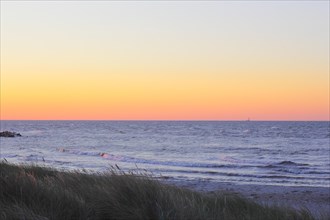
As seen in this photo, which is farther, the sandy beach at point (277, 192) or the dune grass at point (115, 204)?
the sandy beach at point (277, 192)

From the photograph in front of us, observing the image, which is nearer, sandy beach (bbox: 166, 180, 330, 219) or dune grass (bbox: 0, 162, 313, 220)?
dune grass (bbox: 0, 162, 313, 220)

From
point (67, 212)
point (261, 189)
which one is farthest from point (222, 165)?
point (67, 212)

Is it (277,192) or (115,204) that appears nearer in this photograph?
(115,204)

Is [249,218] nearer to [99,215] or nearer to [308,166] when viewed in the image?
[99,215]

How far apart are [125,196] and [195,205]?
998 mm

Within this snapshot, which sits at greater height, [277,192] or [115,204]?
[115,204]

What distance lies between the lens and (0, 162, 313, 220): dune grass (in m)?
6.19

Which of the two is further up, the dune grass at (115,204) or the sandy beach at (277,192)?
the dune grass at (115,204)

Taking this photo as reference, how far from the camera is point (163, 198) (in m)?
6.64

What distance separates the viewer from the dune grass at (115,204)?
6.19m

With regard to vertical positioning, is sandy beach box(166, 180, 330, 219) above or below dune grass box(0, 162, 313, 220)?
below

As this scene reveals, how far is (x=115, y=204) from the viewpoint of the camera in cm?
653

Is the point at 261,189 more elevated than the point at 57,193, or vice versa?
the point at 57,193

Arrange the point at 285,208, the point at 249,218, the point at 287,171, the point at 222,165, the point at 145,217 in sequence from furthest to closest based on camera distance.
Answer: the point at 222,165 < the point at 287,171 < the point at 285,208 < the point at 249,218 < the point at 145,217
